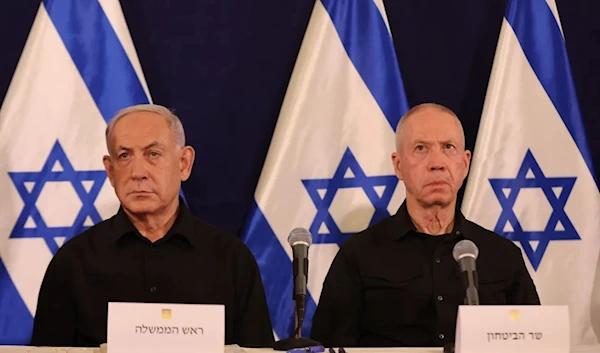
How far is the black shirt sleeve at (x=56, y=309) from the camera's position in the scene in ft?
9.96

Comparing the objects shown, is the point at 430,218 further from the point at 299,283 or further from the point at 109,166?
the point at 109,166

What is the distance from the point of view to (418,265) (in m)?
3.19

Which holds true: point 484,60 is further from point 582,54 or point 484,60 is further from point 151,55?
point 151,55

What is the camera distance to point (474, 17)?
3.98 metres

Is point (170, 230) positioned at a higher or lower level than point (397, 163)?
lower

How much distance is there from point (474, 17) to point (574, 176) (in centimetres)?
85

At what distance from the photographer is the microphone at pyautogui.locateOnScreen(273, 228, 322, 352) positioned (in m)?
2.37

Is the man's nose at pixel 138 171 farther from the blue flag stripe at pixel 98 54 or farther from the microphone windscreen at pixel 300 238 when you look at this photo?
the microphone windscreen at pixel 300 238

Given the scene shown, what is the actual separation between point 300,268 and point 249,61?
5.59ft

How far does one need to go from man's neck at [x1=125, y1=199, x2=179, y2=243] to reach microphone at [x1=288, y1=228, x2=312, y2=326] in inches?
33.1

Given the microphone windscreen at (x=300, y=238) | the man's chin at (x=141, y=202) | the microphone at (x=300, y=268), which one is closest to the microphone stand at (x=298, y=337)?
the microphone at (x=300, y=268)

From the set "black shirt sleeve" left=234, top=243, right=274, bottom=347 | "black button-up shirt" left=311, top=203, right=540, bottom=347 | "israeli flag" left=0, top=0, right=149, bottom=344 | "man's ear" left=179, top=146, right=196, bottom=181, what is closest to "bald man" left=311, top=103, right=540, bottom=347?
"black button-up shirt" left=311, top=203, right=540, bottom=347

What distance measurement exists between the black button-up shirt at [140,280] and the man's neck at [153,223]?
0.04 meters

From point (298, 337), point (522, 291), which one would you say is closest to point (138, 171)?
point (298, 337)
